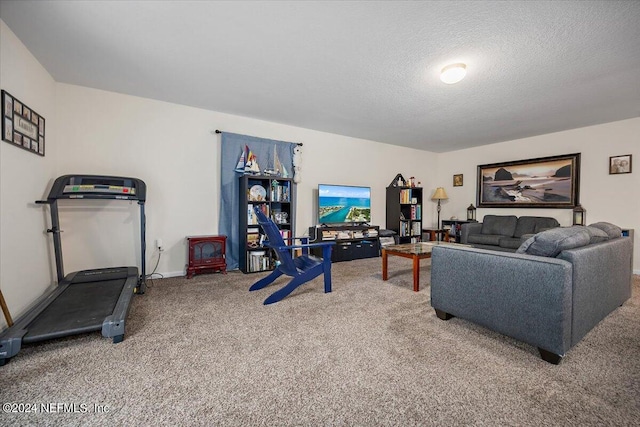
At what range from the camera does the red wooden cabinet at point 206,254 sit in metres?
3.33

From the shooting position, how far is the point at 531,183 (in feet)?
15.5

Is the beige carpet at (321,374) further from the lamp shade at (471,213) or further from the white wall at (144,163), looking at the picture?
the lamp shade at (471,213)

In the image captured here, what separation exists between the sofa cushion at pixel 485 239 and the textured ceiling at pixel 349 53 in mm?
2005

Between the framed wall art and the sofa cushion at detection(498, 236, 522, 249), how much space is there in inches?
236

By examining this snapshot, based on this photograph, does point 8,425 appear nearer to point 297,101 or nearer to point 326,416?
point 326,416

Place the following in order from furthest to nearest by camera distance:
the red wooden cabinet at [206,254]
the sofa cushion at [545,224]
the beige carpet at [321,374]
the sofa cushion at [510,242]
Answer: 1. the sofa cushion at [545,224]
2. the sofa cushion at [510,242]
3. the red wooden cabinet at [206,254]
4. the beige carpet at [321,374]

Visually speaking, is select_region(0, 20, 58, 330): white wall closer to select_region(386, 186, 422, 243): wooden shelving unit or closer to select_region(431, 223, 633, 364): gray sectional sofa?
select_region(431, 223, 633, 364): gray sectional sofa

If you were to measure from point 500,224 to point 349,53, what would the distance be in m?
4.36

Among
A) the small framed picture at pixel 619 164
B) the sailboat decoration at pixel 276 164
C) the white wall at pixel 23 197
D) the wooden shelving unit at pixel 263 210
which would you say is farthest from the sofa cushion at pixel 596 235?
the white wall at pixel 23 197

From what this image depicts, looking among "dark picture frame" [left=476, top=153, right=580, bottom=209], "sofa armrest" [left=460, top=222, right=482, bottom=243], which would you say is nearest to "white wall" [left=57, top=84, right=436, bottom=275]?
"sofa armrest" [left=460, top=222, right=482, bottom=243]

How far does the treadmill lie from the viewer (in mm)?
1618

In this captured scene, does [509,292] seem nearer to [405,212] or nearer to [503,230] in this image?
[503,230]

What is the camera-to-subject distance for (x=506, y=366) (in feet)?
4.94

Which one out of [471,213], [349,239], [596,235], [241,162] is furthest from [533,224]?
[241,162]
